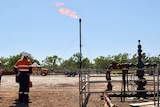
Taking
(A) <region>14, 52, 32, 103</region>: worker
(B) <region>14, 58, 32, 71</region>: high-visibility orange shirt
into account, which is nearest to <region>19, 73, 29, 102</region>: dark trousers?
(A) <region>14, 52, 32, 103</region>: worker

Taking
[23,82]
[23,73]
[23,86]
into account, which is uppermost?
[23,73]

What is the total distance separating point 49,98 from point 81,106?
89.1 inches

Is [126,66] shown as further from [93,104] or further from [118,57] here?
[118,57]

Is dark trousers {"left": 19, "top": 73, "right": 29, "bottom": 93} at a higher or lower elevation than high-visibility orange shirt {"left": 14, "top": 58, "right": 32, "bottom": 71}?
lower

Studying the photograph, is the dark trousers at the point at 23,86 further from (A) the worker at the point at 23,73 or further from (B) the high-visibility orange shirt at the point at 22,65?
(B) the high-visibility orange shirt at the point at 22,65

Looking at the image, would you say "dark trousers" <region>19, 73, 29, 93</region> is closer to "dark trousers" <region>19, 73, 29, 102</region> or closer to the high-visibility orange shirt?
"dark trousers" <region>19, 73, 29, 102</region>

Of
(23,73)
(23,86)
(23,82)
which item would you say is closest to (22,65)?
(23,73)

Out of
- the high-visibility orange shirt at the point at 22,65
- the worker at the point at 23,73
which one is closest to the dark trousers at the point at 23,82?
the worker at the point at 23,73

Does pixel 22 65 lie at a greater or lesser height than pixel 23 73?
greater

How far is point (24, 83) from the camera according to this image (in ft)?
39.7

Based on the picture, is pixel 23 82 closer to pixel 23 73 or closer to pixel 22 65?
pixel 23 73

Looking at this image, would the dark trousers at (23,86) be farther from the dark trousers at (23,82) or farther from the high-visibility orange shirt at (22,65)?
the high-visibility orange shirt at (22,65)

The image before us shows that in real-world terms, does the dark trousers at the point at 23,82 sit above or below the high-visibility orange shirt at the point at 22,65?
below

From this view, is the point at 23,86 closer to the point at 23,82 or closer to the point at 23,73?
the point at 23,82
